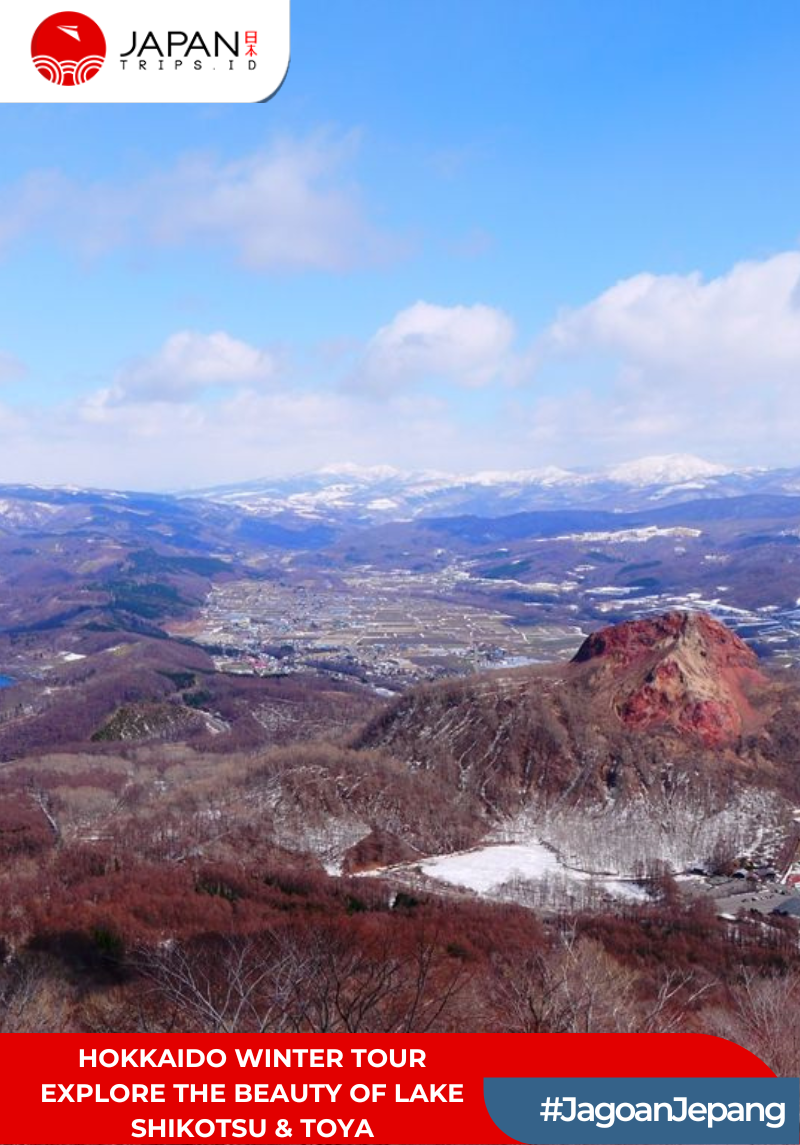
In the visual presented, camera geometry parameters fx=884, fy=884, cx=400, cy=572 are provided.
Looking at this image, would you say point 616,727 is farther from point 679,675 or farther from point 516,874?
point 516,874

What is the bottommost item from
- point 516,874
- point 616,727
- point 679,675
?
point 516,874

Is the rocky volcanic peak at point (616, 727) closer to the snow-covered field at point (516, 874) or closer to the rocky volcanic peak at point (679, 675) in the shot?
the rocky volcanic peak at point (679, 675)

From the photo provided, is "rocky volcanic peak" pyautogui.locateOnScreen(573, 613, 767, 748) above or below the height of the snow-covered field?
above

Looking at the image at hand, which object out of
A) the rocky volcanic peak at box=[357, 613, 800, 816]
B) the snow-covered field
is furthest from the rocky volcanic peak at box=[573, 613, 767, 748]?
the snow-covered field

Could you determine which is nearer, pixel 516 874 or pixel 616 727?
pixel 516 874

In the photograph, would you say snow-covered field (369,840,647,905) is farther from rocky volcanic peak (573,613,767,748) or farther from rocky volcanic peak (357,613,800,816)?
rocky volcanic peak (573,613,767,748)

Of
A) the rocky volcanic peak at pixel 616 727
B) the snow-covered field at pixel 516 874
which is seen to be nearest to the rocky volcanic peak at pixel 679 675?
the rocky volcanic peak at pixel 616 727

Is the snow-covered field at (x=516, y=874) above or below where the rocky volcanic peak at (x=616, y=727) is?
below

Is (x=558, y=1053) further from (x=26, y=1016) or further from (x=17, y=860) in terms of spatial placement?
(x=17, y=860)

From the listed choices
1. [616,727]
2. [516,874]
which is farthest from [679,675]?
[516,874]
